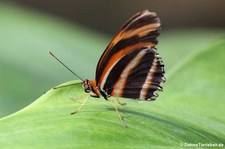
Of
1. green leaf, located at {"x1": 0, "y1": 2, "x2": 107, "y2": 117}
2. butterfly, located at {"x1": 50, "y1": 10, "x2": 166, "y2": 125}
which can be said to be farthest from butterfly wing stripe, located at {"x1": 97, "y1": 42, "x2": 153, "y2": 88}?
green leaf, located at {"x1": 0, "y1": 2, "x2": 107, "y2": 117}

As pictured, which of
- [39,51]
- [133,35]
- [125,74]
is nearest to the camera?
[133,35]

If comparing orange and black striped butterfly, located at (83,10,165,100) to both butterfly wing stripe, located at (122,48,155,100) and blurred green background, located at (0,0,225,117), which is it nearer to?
butterfly wing stripe, located at (122,48,155,100)

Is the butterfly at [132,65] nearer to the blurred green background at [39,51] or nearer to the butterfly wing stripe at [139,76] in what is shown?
the butterfly wing stripe at [139,76]

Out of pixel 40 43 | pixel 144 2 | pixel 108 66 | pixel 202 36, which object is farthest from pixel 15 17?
pixel 144 2

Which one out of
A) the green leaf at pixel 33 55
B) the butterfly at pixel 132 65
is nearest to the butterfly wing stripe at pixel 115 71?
the butterfly at pixel 132 65

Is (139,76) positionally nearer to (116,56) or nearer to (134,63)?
(134,63)

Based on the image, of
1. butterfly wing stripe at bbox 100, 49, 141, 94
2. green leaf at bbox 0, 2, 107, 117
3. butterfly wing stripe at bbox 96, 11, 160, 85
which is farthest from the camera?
green leaf at bbox 0, 2, 107, 117

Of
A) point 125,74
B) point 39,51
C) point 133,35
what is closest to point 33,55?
point 39,51
